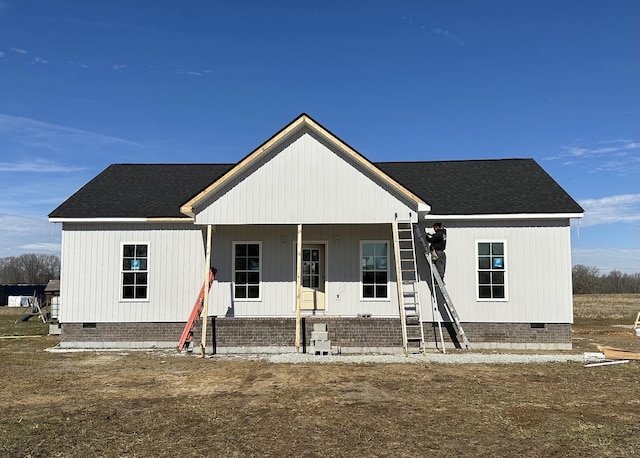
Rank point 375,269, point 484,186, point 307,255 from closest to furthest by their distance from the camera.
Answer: point 375,269, point 307,255, point 484,186

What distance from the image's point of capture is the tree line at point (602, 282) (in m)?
54.9

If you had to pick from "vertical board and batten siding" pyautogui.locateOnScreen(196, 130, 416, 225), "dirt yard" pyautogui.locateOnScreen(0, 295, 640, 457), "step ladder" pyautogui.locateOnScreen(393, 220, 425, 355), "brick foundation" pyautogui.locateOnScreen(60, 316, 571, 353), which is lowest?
"dirt yard" pyautogui.locateOnScreen(0, 295, 640, 457)

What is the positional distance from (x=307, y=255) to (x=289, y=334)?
3.05m

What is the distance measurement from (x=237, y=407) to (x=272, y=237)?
7854mm

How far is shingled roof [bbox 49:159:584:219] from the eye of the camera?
1506 cm

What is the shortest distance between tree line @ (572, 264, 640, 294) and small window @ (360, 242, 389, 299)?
43446mm

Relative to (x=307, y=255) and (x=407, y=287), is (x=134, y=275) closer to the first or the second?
(x=307, y=255)

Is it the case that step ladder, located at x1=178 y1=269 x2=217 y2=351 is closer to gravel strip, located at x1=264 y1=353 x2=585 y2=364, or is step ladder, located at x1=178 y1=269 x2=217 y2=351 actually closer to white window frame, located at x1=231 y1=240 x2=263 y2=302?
white window frame, located at x1=231 y1=240 x2=263 y2=302

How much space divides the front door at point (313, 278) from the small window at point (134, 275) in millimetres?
4713

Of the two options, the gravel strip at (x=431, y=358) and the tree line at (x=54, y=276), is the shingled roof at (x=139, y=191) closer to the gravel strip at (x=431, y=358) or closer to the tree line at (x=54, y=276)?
the gravel strip at (x=431, y=358)

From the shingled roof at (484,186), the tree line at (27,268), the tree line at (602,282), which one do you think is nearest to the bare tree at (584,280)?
the tree line at (602,282)

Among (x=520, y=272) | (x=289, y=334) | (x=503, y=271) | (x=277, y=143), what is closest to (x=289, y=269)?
(x=289, y=334)

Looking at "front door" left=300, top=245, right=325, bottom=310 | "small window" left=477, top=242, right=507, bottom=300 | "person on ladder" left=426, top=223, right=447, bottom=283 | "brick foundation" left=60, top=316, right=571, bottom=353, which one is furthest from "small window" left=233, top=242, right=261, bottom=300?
"small window" left=477, top=242, right=507, bottom=300

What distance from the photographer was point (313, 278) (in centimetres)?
1595
